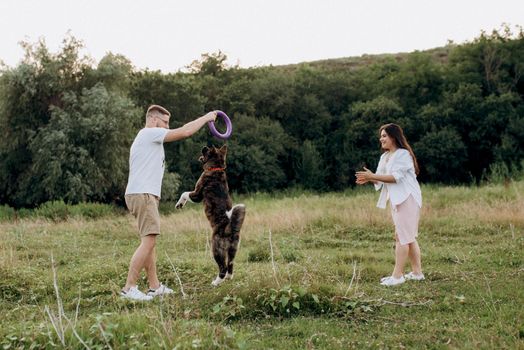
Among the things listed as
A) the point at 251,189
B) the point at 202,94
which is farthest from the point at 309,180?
the point at 202,94

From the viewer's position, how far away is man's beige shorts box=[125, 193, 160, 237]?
674 cm

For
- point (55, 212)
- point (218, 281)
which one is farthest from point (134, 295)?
point (55, 212)

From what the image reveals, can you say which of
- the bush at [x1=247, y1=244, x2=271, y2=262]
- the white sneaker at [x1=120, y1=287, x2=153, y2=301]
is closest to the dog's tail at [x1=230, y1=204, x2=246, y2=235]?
the white sneaker at [x1=120, y1=287, x2=153, y2=301]

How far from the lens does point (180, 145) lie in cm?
4131

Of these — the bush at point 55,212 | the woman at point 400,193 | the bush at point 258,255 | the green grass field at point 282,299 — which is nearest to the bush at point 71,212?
the bush at point 55,212

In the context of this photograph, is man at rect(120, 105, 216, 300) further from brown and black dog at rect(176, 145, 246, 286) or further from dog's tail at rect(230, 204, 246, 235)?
dog's tail at rect(230, 204, 246, 235)

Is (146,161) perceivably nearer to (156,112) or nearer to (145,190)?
(145,190)

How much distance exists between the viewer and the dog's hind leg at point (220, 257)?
719 cm

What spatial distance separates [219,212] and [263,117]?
39.4 metres

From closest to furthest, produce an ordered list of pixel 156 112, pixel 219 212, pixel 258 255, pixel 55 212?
1. pixel 156 112
2. pixel 219 212
3. pixel 258 255
4. pixel 55 212

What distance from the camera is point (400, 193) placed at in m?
7.59

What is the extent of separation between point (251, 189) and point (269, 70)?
52.5 ft

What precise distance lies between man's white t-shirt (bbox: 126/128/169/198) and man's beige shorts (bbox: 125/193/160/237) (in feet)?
0.23

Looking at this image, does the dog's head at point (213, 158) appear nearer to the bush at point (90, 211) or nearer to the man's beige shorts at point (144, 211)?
the man's beige shorts at point (144, 211)
